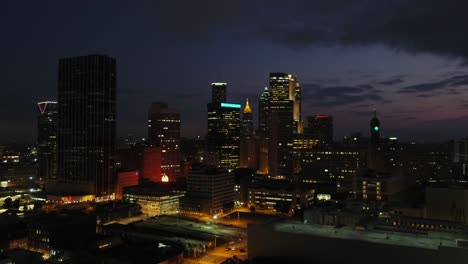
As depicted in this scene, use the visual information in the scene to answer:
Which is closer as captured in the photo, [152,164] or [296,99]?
[152,164]

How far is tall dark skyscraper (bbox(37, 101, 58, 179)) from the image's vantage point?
84.1 m

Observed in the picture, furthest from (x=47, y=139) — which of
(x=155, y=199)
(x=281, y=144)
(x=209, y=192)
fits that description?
(x=209, y=192)

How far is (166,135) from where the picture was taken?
92.9 meters

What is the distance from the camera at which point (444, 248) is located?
70.7 ft

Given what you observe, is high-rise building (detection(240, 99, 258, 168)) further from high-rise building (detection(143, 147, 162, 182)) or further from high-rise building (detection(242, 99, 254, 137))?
high-rise building (detection(143, 147, 162, 182))

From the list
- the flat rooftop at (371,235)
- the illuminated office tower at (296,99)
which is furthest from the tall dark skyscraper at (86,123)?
the illuminated office tower at (296,99)

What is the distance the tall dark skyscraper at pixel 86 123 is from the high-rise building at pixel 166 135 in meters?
22.7

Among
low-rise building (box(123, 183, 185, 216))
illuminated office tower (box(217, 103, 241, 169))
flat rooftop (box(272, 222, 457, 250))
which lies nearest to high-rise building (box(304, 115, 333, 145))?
illuminated office tower (box(217, 103, 241, 169))

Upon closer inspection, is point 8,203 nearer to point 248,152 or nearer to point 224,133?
point 224,133

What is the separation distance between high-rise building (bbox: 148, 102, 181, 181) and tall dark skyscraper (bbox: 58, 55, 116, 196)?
74.3ft

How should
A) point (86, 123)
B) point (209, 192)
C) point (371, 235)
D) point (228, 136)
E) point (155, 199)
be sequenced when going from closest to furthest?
point (371, 235), point (209, 192), point (155, 199), point (86, 123), point (228, 136)

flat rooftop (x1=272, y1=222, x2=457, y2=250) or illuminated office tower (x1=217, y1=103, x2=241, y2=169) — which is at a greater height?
illuminated office tower (x1=217, y1=103, x2=241, y2=169)

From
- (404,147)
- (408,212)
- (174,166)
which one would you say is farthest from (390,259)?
(174,166)

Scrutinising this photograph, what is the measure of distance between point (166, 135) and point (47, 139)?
26.3 meters
